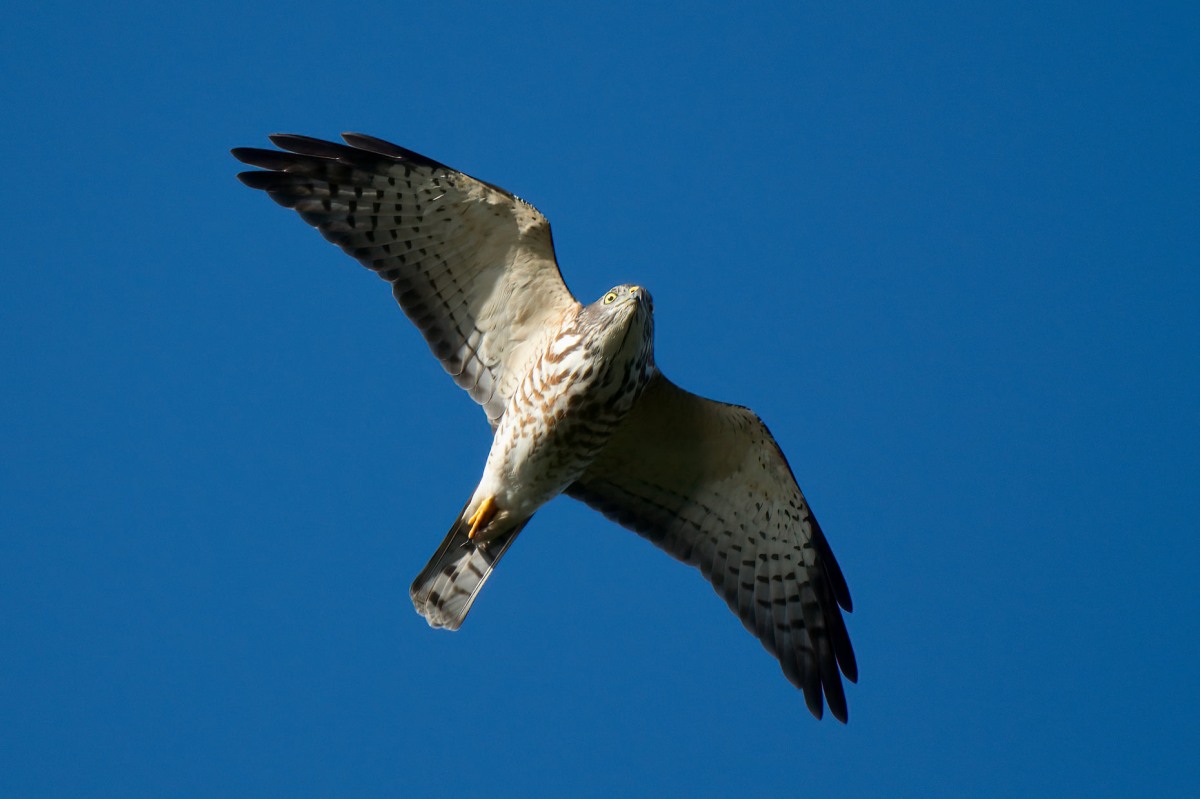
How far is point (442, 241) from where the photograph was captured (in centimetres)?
797

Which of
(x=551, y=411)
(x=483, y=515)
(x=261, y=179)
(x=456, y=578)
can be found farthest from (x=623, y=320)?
(x=261, y=179)

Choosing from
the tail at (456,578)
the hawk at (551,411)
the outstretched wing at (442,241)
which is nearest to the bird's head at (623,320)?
the hawk at (551,411)

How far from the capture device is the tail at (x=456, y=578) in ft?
27.0

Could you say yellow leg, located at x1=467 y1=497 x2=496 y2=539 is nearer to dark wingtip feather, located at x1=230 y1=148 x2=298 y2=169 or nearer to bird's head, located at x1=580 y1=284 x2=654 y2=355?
bird's head, located at x1=580 y1=284 x2=654 y2=355

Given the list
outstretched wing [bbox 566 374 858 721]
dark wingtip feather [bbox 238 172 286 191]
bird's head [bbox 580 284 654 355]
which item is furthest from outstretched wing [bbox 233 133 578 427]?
outstretched wing [bbox 566 374 858 721]

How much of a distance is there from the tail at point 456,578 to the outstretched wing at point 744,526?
0.87 metres

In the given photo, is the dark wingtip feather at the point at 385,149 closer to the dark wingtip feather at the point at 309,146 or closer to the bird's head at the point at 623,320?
the dark wingtip feather at the point at 309,146

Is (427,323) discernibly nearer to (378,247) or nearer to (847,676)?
(378,247)

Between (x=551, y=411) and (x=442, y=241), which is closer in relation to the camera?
(x=551, y=411)

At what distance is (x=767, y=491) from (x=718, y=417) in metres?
0.75

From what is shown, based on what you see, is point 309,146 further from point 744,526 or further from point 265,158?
point 744,526

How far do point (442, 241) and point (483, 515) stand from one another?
169 centimetres

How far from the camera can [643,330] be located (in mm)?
7340

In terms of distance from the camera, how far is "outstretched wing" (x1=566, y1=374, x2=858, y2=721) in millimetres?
8539
